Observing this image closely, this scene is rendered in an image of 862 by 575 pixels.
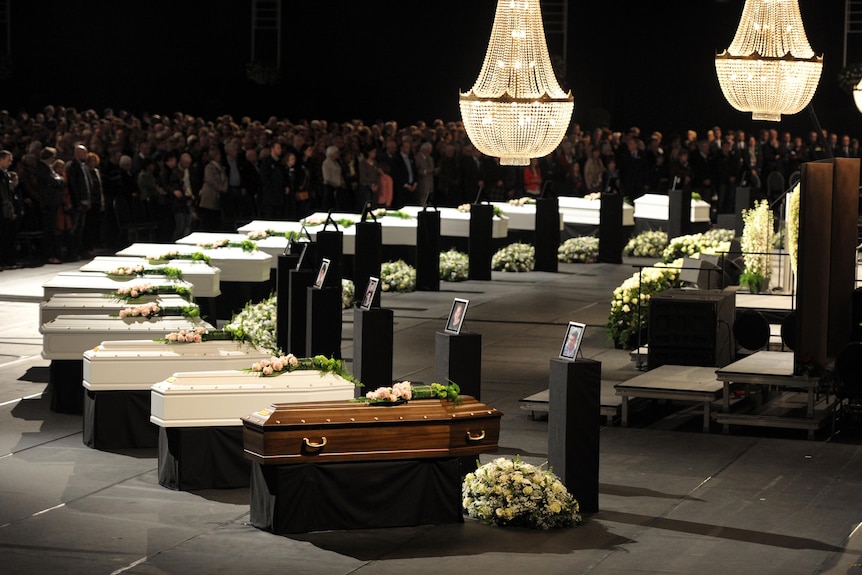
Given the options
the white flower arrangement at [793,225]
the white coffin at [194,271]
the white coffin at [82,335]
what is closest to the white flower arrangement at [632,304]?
the white flower arrangement at [793,225]

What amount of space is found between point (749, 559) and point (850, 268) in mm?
4307

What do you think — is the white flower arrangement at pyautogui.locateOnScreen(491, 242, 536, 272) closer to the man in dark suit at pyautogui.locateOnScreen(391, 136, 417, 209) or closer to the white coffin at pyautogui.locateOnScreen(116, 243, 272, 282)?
the man in dark suit at pyautogui.locateOnScreen(391, 136, 417, 209)

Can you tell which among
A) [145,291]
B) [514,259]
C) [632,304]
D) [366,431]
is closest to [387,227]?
[514,259]

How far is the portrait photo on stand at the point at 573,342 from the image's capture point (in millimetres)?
8102

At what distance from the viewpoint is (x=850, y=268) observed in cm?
1118

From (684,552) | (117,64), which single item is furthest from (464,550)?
(117,64)

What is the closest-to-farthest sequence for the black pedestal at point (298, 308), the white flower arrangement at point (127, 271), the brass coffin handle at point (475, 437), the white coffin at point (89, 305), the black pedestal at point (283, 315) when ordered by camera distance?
the brass coffin handle at point (475, 437), the white coffin at point (89, 305), the black pedestal at point (298, 308), the black pedestal at point (283, 315), the white flower arrangement at point (127, 271)

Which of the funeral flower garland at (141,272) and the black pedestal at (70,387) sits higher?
the funeral flower garland at (141,272)

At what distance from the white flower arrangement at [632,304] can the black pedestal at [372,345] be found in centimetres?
409

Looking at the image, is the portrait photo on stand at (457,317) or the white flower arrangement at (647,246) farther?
the white flower arrangement at (647,246)

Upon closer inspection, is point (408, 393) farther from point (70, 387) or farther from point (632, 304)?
point (632, 304)

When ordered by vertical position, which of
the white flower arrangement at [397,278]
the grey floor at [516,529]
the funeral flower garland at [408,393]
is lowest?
the grey floor at [516,529]

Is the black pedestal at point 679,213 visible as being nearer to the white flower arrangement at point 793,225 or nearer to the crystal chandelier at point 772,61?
the crystal chandelier at point 772,61

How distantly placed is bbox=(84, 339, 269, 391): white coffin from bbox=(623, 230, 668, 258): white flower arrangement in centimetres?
1336
